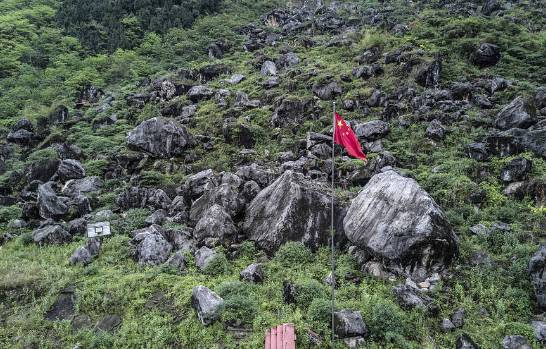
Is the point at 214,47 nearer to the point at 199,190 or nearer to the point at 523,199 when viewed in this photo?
the point at 199,190

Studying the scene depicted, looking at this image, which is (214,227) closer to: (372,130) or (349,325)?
(349,325)

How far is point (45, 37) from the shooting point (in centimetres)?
4603

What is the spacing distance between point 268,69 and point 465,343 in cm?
3017

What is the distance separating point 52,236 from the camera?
55.8 feet

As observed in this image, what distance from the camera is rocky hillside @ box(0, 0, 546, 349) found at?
11.7 m

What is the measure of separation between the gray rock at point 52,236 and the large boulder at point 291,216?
320 inches

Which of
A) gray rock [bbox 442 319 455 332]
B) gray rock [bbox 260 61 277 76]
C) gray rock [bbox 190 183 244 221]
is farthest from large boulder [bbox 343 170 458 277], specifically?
gray rock [bbox 260 61 277 76]

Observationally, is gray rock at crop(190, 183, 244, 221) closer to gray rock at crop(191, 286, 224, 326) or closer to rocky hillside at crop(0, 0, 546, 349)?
rocky hillside at crop(0, 0, 546, 349)

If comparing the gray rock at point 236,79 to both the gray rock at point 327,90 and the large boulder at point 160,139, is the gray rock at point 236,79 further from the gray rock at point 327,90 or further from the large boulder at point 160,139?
the large boulder at point 160,139

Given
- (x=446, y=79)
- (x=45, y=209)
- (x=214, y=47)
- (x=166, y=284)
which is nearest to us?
(x=166, y=284)

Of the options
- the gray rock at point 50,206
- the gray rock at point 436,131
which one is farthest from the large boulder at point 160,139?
the gray rock at point 436,131

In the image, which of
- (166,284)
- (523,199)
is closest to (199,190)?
(166,284)

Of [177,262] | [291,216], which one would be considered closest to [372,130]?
[291,216]

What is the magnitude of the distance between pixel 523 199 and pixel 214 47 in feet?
122
